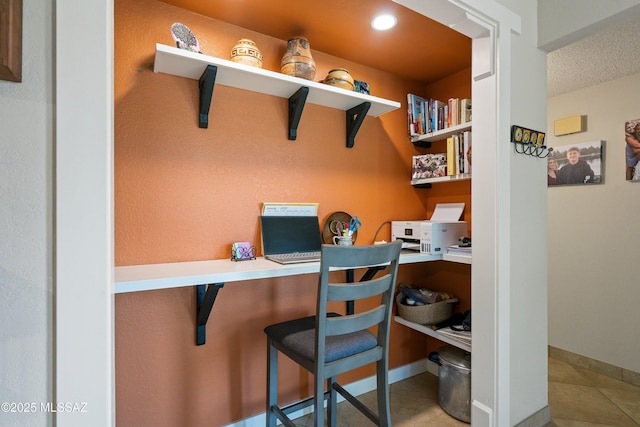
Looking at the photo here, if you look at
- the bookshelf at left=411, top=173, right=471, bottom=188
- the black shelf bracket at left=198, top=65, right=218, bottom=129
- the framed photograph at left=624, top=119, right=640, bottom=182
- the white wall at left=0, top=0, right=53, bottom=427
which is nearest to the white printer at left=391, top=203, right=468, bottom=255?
the bookshelf at left=411, top=173, right=471, bottom=188

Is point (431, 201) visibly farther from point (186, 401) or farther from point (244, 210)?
point (186, 401)

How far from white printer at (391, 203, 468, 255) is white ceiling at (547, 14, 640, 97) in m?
1.19

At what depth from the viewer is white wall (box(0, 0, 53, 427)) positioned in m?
0.62

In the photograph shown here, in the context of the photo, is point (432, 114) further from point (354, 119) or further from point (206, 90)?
point (206, 90)

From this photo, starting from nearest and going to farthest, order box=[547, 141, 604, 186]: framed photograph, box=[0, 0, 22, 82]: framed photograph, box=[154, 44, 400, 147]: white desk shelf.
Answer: box=[0, 0, 22, 82]: framed photograph
box=[154, 44, 400, 147]: white desk shelf
box=[547, 141, 604, 186]: framed photograph

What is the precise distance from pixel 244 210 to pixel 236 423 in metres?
1.15

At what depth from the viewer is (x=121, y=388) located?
55.0 inches

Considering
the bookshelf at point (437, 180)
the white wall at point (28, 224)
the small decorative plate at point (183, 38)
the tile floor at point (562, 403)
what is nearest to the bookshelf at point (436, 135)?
the bookshelf at point (437, 180)

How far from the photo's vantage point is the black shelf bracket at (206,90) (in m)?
1.42

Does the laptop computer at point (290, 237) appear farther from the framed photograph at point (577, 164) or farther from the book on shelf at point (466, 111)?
the framed photograph at point (577, 164)

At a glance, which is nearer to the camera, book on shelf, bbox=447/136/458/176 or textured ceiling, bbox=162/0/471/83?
textured ceiling, bbox=162/0/471/83

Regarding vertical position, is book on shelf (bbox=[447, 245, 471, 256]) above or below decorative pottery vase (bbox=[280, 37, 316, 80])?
below

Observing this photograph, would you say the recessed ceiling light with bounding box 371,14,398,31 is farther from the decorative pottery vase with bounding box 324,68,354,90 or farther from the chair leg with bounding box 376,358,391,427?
the chair leg with bounding box 376,358,391,427

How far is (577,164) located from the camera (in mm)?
2549
